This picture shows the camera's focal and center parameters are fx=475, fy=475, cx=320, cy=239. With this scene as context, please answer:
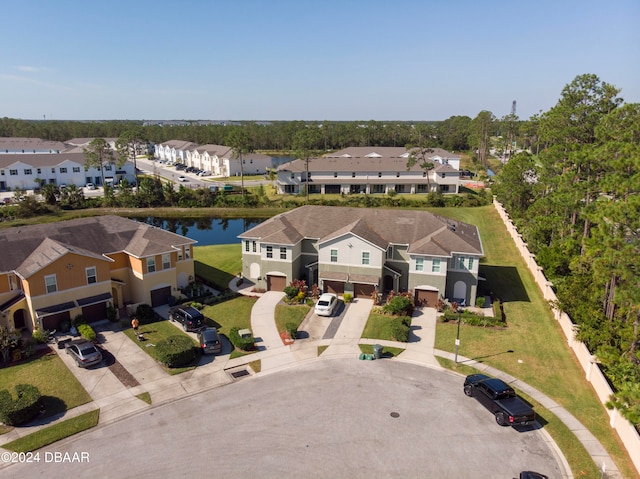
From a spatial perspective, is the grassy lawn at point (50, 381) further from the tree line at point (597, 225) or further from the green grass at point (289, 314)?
the tree line at point (597, 225)

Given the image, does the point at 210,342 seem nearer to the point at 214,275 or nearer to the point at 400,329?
the point at 400,329

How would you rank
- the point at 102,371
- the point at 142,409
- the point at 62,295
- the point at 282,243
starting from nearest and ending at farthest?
the point at 142,409 → the point at 102,371 → the point at 62,295 → the point at 282,243

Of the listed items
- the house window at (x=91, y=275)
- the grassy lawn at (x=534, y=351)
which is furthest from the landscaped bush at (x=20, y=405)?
the grassy lawn at (x=534, y=351)

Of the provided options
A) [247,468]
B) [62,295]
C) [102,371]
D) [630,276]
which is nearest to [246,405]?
[247,468]

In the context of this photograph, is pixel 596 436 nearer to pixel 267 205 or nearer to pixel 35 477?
pixel 35 477

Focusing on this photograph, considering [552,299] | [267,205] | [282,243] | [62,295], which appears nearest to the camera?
[62,295]

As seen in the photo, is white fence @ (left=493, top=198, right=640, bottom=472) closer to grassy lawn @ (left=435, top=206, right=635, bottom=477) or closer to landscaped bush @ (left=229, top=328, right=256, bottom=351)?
grassy lawn @ (left=435, top=206, right=635, bottom=477)
